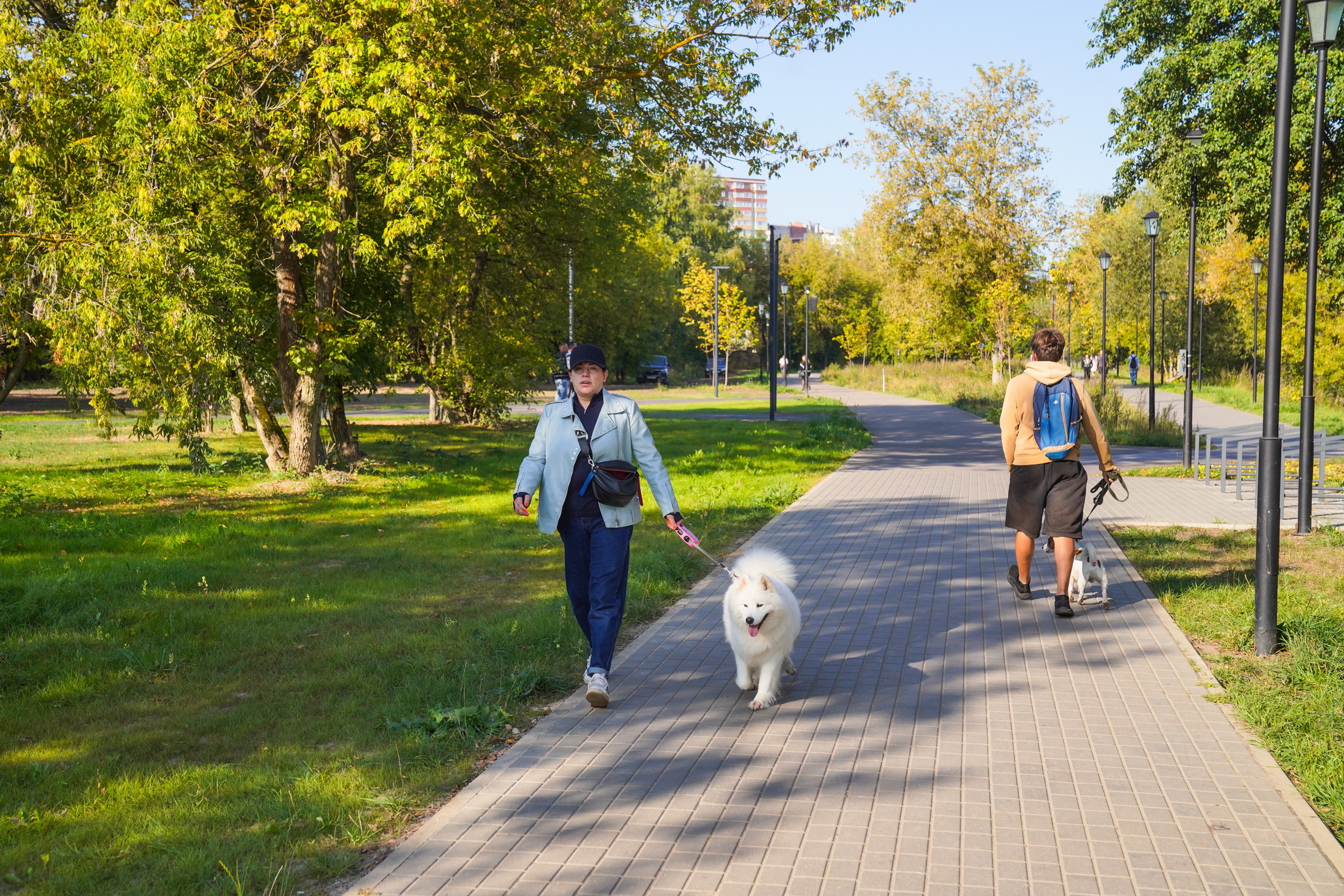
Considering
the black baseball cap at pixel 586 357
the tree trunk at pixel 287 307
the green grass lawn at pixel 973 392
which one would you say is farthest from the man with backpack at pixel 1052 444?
the green grass lawn at pixel 973 392

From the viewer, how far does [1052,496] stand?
7.38 meters

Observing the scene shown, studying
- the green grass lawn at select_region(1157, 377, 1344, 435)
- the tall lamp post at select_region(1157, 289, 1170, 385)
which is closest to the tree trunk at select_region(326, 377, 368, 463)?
the green grass lawn at select_region(1157, 377, 1344, 435)

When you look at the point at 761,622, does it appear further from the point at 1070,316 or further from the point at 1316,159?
the point at 1070,316

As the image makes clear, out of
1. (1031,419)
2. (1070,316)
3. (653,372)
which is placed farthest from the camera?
(653,372)

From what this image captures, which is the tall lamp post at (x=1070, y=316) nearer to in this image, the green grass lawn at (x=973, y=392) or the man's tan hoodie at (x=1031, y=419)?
the green grass lawn at (x=973, y=392)

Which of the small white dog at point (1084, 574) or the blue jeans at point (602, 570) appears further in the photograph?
the small white dog at point (1084, 574)

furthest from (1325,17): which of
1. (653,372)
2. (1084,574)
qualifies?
(653,372)

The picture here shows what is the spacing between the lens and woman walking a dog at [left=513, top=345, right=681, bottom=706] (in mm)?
5617

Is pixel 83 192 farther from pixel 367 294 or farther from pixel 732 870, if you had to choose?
pixel 732 870

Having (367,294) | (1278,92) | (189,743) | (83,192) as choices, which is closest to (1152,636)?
(1278,92)

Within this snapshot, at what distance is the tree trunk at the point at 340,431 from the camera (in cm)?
1683

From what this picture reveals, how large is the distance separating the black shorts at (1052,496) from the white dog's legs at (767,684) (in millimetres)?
2630

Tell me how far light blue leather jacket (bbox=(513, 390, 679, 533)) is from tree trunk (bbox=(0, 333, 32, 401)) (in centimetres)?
895

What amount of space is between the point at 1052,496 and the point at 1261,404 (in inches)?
1459
